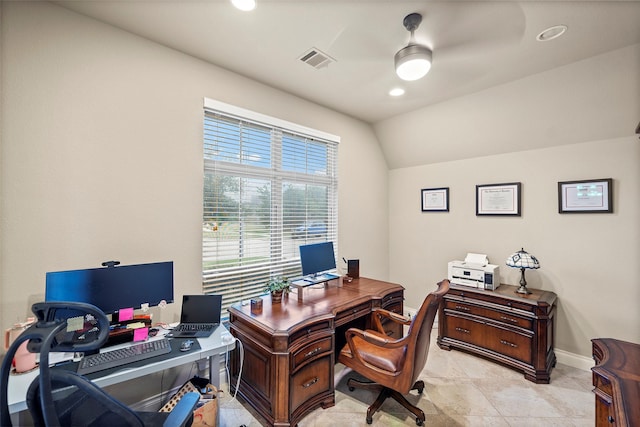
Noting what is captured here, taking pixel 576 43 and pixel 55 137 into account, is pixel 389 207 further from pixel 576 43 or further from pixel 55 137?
pixel 55 137

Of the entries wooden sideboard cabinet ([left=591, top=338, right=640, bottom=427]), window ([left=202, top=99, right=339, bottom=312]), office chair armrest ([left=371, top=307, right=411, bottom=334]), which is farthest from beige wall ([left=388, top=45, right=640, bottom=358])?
office chair armrest ([left=371, top=307, right=411, bottom=334])

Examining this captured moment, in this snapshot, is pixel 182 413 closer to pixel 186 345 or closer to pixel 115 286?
pixel 186 345

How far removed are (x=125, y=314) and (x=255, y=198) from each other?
1416 mm

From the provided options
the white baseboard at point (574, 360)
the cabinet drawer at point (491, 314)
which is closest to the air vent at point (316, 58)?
the cabinet drawer at point (491, 314)

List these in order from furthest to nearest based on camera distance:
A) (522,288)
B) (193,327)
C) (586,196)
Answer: (522,288) → (586,196) → (193,327)

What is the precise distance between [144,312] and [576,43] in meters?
3.94

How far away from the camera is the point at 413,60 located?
1980mm

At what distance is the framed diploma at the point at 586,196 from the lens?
8.48 feet

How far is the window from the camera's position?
245 centimetres

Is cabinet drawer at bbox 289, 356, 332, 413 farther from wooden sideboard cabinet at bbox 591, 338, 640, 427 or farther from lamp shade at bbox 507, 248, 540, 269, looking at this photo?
lamp shade at bbox 507, 248, 540, 269

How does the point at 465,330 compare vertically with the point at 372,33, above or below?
below

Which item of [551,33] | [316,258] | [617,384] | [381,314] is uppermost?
[551,33]

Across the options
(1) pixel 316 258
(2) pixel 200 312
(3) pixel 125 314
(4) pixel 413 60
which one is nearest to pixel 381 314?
(1) pixel 316 258

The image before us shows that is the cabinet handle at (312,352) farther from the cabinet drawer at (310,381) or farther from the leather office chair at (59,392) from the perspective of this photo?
the leather office chair at (59,392)
